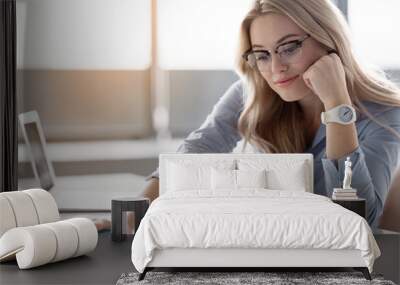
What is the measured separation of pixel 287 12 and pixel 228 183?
1.68 metres

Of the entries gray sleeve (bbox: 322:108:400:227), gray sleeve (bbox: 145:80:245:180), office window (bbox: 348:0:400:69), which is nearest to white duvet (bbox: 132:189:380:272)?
gray sleeve (bbox: 322:108:400:227)

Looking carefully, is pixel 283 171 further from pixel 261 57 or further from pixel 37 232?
pixel 37 232

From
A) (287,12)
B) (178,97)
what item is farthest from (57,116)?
(287,12)

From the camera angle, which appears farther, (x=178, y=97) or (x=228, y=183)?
(x=178, y=97)

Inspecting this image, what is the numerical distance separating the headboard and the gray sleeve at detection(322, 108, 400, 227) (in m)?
0.37

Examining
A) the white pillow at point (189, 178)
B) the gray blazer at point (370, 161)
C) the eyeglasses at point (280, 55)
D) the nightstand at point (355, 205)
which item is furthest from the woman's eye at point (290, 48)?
the nightstand at point (355, 205)

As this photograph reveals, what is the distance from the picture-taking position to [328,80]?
672 cm

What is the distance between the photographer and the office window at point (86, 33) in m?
7.02

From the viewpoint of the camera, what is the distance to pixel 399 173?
6.75 metres

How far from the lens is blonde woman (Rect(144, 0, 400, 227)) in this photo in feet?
21.8

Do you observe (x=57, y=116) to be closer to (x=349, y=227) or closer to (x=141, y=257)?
(x=141, y=257)

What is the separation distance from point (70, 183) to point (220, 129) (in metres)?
1.60

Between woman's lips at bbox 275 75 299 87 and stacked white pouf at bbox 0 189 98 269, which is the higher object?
woman's lips at bbox 275 75 299 87

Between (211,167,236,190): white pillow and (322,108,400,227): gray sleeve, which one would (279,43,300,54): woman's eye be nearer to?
(322,108,400,227): gray sleeve
